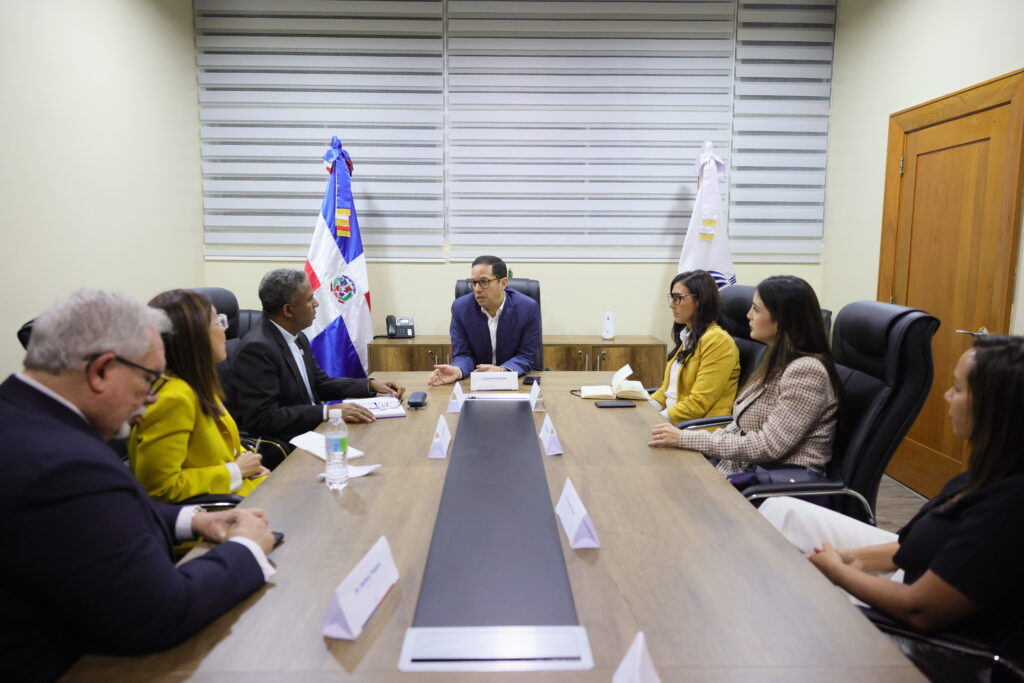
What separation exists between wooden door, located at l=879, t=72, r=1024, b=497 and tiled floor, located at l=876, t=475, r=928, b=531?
2.7 inches

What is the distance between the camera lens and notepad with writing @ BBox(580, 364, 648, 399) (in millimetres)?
2791

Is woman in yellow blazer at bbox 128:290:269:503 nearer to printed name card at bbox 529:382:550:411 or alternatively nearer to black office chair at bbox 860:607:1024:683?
printed name card at bbox 529:382:550:411

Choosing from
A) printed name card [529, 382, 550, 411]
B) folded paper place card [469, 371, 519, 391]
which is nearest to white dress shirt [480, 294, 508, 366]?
folded paper place card [469, 371, 519, 391]

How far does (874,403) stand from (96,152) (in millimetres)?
4103

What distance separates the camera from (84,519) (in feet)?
3.00

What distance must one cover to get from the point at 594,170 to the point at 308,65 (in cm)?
228

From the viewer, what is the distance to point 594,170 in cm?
495

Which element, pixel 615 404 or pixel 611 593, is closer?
pixel 611 593

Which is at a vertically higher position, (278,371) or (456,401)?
(278,371)

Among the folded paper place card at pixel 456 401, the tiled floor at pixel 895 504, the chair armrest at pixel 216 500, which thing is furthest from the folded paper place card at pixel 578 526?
the tiled floor at pixel 895 504

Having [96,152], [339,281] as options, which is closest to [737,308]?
[339,281]

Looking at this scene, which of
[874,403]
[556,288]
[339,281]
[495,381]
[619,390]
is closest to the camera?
[874,403]

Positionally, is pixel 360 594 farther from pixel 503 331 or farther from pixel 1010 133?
pixel 1010 133

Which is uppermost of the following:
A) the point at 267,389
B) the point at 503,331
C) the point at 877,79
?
the point at 877,79
